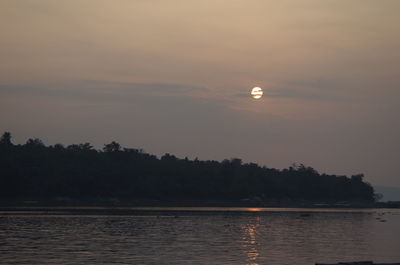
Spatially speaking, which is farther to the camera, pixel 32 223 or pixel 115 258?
pixel 32 223

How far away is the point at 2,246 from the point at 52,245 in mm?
4882

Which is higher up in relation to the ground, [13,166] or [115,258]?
[13,166]

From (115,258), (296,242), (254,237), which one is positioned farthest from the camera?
(254,237)

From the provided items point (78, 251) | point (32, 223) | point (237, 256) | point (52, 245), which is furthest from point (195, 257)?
point (32, 223)

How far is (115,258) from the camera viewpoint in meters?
57.8

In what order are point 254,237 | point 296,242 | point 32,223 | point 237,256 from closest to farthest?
Result: point 237,256 → point 296,242 → point 254,237 → point 32,223

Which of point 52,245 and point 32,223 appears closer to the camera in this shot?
point 52,245

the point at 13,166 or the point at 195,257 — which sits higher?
the point at 13,166

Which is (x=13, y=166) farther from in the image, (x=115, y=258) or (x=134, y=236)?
(x=115, y=258)

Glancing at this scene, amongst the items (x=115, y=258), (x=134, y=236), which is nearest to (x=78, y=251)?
(x=115, y=258)

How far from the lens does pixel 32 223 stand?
99625 millimetres

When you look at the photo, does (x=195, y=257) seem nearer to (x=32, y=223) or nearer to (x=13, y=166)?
(x=32, y=223)

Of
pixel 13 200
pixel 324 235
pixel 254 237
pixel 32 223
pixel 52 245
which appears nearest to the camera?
pixel 52 245

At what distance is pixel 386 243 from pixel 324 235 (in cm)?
1223
